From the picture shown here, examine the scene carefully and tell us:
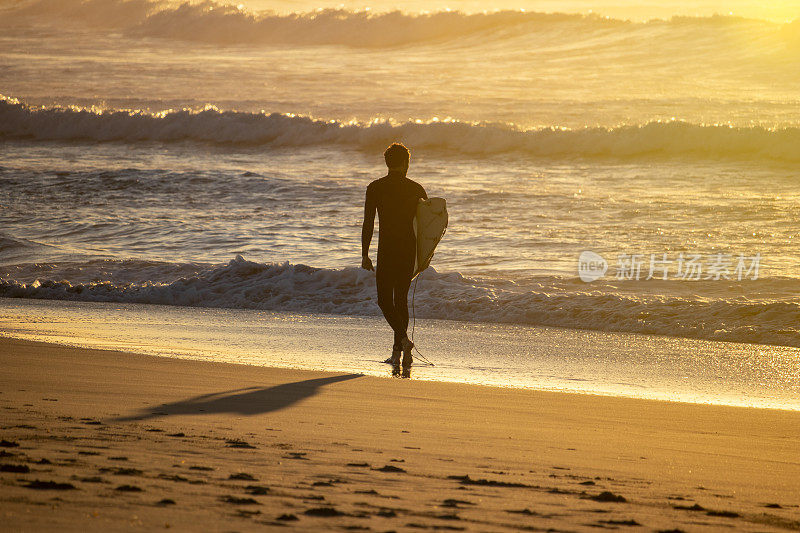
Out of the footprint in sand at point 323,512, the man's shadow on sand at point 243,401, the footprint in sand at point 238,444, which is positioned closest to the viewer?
the footprint in sand at point 323,512

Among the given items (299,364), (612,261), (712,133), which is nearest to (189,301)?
(299,364)

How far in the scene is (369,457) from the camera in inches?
141

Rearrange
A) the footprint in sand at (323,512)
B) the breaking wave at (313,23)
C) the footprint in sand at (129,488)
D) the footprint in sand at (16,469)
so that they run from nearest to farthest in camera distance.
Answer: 1. the footprint in sand at (323,512)
2. the footprint in sand at (129,488)
3. the footprint in sand at (16,469)
4. the breaking wave at (313,23)

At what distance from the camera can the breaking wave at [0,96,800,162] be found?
74.3 ft

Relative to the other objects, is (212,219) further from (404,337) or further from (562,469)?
(562,469)

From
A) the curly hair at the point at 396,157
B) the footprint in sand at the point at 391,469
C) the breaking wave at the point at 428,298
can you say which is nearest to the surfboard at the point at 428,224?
the curly hair at the point at 396,157

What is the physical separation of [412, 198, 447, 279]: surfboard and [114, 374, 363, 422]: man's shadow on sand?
1.50 meters

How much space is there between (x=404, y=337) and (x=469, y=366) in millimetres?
543

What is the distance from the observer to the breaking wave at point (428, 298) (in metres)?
8.98

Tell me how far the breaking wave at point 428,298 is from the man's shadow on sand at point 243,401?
4.43 m

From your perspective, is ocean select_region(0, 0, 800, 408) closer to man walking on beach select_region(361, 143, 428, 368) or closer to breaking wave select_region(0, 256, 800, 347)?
breaking wave select_region(0, 256, 800, 347)

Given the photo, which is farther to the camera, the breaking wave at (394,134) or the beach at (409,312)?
the breaking wave at (394,134)

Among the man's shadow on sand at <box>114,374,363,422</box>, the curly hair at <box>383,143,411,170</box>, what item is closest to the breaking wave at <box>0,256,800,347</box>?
the curly hair at <box>383,143,411,170</box>

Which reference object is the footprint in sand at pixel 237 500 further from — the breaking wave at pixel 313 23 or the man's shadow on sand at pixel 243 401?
the breaking wave at pixel 313 23
